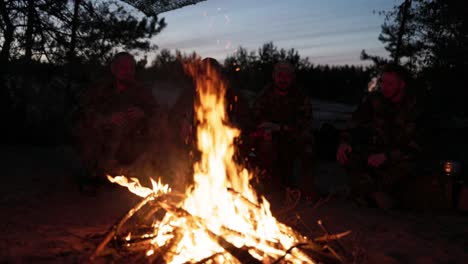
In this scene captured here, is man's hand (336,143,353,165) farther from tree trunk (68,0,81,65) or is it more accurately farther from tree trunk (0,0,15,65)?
tree trunk (0,0,15,65)

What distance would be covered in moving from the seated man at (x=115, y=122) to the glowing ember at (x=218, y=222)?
4.95 ft

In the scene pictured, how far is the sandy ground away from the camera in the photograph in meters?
3.52

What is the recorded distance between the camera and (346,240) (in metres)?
4.02

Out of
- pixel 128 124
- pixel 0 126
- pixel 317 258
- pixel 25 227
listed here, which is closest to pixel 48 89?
pixel 0 126

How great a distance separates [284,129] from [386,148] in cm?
126

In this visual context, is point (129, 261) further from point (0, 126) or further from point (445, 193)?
point (0, 126)

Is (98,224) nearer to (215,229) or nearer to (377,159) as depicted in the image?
A: (215,229)

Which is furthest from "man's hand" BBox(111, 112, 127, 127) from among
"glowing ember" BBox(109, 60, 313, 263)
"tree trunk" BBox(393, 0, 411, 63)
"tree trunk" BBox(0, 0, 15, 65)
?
"tree trunk" BBox(393, 0, 411, 63)

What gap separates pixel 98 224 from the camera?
422 centimetres

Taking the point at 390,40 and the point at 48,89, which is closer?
the point at 48,89

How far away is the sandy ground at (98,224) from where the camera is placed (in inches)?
138

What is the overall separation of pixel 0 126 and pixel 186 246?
6.42 metres

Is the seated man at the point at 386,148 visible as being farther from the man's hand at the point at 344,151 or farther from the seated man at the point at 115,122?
the seated man at the point at 115,122

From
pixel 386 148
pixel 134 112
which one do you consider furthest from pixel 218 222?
pixel 386 148
